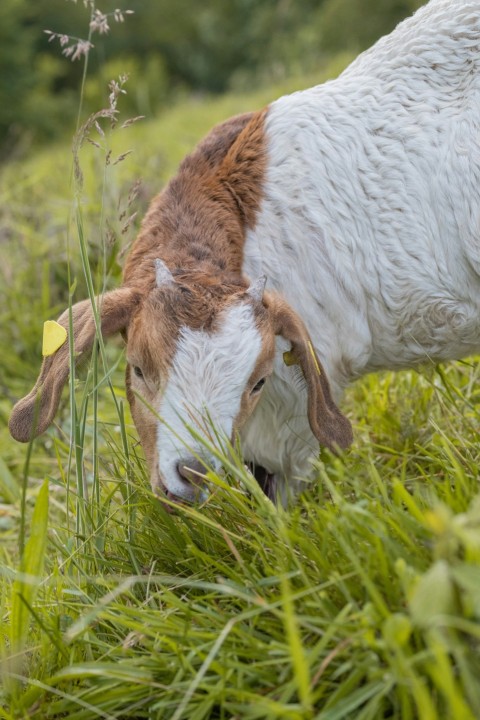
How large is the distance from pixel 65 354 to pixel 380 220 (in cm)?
127

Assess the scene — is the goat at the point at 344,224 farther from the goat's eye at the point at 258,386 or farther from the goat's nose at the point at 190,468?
the goat's nose at the point at 190,468

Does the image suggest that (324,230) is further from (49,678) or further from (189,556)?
(49,678)

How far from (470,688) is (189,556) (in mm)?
1245

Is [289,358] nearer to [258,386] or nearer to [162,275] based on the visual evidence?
[258,386]

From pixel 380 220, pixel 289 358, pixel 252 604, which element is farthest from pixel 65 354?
pixel 380 220

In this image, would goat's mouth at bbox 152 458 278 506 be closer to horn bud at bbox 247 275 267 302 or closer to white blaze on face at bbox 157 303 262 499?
white blaze on face at bbox 157 303 262 499

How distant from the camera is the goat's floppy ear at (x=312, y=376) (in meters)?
2.93

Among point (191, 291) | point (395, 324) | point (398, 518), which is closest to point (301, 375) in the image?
point (395, 324)

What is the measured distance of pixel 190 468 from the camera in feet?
8.57

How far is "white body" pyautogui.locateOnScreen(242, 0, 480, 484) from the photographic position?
328cm

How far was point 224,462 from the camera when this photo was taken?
8.06 feet

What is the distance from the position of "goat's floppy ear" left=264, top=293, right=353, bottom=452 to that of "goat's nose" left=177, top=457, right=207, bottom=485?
52 cm

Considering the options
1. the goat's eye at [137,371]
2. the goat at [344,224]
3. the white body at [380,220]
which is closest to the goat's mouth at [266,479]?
the goat at [344,224]

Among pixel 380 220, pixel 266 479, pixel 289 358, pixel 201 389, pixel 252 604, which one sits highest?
pixel 380 220
